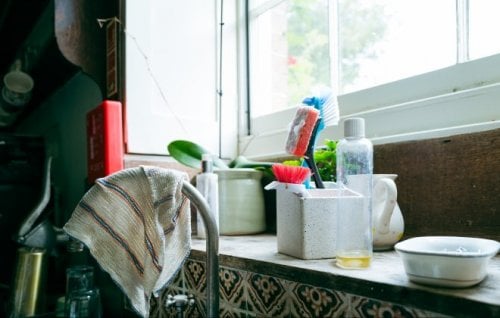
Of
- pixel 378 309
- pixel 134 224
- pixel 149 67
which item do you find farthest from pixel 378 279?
pixel 149 67

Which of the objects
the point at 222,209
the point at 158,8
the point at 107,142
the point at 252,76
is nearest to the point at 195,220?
the point at 222,209

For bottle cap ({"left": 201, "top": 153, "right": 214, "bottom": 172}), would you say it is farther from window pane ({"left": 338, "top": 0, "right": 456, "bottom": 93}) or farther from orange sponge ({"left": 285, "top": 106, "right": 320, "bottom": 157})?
window pane ({"left": 338, "top": 0, "right": 456, "bottom": 93})

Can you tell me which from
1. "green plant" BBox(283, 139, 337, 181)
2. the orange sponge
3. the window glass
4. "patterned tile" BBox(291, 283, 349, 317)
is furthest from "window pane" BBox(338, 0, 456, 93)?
"patterned tile" BBox(291, 283, 349, 317)

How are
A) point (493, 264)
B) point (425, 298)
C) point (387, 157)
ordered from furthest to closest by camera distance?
point (387, 157), point (493, 264), point (425, 298)

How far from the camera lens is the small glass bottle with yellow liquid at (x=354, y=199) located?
22.4 inches

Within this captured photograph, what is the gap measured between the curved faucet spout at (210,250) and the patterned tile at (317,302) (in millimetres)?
A: 121

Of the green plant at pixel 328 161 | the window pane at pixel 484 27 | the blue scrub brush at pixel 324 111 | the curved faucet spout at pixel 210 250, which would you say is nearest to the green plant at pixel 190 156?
the green plant at pixel 328 161

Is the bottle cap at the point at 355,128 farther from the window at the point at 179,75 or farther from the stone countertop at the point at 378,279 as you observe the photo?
the window at the point at 179,75

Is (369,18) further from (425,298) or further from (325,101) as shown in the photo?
(425,298)

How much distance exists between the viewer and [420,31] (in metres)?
0.89

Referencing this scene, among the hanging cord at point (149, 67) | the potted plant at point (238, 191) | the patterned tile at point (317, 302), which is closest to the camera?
the patterned tile at point (317, 302)

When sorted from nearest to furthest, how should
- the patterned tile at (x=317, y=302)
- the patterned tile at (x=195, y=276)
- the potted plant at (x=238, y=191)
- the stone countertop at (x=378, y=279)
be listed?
the stone countertop at (x=378, y=279) < the patterned tile at (x=317, y=302) < the patterned tile at (x=195, y=276) < the potted plant at (x=238, y=191)

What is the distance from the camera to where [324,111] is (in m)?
0.72

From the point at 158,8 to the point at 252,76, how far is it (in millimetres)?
379
